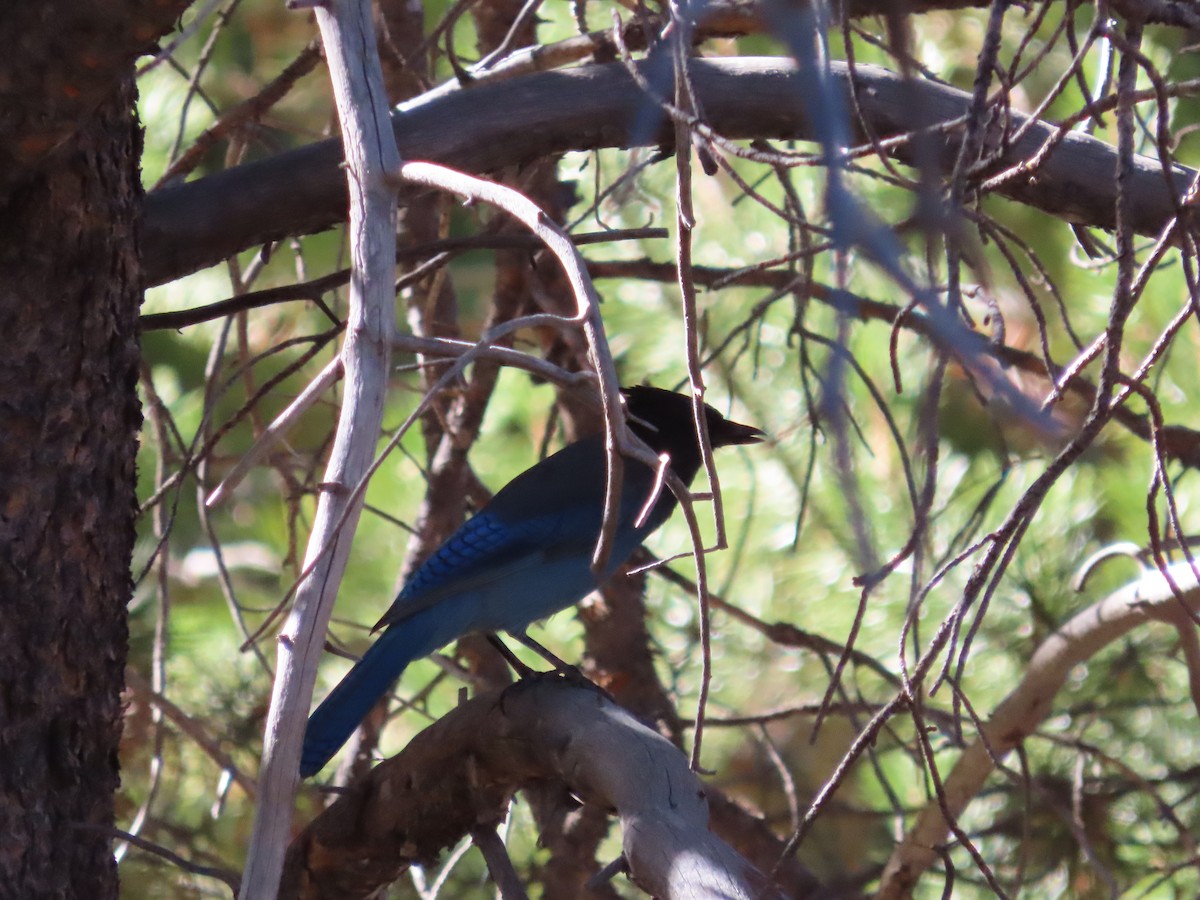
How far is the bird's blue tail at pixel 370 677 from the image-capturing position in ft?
6.78

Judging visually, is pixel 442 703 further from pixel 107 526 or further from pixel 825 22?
pixel 825 22

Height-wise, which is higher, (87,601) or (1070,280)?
(1070,280)

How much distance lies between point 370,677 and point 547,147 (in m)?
0.88

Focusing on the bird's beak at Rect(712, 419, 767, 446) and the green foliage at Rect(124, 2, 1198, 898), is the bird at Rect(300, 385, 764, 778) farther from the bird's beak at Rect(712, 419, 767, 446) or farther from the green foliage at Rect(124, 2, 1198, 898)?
the green foliage at Rect(124, 2, 1198, 898)

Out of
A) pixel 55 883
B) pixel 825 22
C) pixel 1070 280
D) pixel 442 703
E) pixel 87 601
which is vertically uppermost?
pixel 1070 280

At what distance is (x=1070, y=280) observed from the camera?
3.81 metres

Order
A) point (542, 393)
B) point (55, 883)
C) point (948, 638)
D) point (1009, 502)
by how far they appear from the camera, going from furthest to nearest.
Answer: point (542, 393), point (1009, 502), point (55, 883), point (948, 638)

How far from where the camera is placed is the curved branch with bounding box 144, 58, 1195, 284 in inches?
69.3

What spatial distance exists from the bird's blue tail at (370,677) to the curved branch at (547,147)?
26.2 inches

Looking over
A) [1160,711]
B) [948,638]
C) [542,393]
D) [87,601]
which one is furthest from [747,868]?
[542,393]

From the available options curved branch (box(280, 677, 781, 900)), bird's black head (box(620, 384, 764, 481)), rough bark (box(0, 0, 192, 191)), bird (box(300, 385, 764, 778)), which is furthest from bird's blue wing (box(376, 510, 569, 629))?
rough bark (box(0, 0, 192, 191))

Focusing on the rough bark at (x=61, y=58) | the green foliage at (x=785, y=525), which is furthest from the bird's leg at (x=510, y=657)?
the rough bark at (x=61, y=58)

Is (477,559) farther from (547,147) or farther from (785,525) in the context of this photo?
(785,525)

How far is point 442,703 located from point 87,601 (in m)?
3.25
